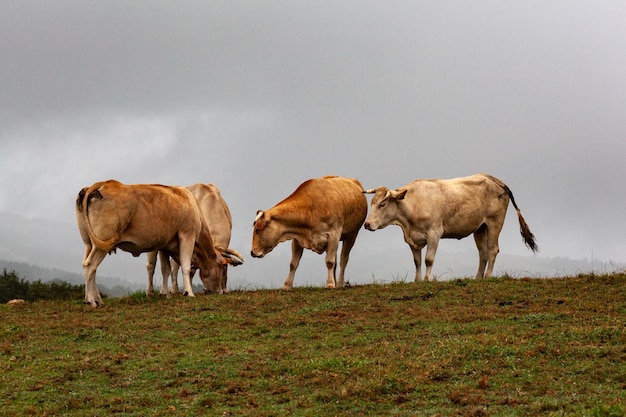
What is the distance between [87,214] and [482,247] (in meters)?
10.6

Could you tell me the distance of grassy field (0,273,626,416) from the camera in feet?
34.8

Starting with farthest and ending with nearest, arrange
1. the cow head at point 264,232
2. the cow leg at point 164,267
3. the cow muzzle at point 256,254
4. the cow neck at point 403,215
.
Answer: the cow neck at point 403,215
the cow leg at point 164,267
the cow muzzle at point 256,254
the cow head at point 264,232

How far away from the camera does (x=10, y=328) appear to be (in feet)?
53.8

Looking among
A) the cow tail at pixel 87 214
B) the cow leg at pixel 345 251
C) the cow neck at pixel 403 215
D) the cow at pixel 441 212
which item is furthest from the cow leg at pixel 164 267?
the cow neck at pixel 403 215

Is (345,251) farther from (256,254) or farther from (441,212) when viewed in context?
(256,254)

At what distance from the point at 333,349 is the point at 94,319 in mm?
5743

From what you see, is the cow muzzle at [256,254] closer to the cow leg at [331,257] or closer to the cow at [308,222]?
the cow at [308,222]

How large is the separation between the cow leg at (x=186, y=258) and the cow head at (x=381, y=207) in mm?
4522

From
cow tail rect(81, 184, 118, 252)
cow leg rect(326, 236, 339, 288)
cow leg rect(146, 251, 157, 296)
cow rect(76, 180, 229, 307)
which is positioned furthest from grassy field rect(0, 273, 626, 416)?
cow leg rect(146, 251, 157, 296)

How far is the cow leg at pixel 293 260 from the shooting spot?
20.9 metres

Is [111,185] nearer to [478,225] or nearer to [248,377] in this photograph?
[248,377]

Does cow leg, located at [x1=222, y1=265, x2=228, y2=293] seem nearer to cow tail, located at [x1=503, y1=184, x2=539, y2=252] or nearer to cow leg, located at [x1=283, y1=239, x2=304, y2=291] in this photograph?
cow leg, located at [x1=283, y1=239, x2=304, y2=291]

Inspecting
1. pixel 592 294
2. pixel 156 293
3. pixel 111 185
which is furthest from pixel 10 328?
pixel 592 294

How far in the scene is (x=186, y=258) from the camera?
2016cm
